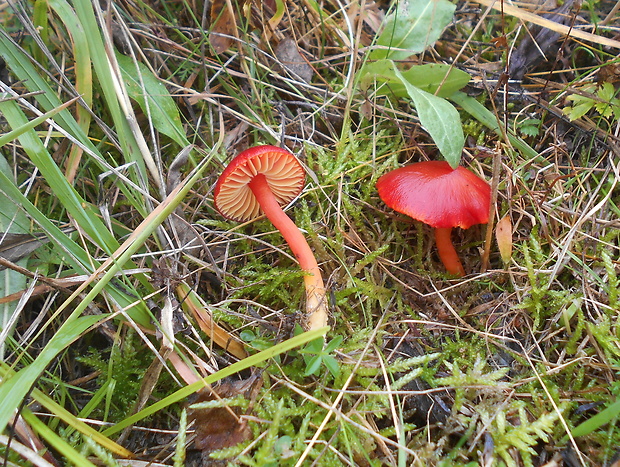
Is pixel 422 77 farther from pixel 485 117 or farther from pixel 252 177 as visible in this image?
pixel 252 177

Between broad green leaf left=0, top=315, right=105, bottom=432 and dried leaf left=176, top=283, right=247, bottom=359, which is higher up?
broad green leaf left=0, top=315, right=105, bottom=432

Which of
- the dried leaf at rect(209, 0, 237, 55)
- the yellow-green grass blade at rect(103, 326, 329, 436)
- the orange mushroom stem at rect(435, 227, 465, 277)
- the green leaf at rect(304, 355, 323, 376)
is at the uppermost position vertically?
the dried leaf at rect(209, 0, 237, 55)

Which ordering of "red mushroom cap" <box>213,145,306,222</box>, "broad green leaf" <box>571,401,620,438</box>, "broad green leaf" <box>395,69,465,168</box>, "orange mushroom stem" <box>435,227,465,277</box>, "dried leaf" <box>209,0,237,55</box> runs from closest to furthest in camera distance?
1. "broad green leaf" <box>571,401,620,438</box>
2. "red mushroom cap" <box>213,145,306,222</box>
3. "broad green leaf" <box>395,69,465,168</box>
4. "orange mushroom stem" <box>435,227,465,277</box>
5. "dried leaf" <box>209,0,237,55</box>

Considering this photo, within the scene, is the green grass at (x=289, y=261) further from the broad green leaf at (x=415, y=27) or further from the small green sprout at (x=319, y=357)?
the broad green leaf at (x=415, y=27)

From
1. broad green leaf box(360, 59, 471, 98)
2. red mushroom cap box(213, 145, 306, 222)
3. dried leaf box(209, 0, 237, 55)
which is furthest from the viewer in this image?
dried leaf box(209, 0, 237, 55)

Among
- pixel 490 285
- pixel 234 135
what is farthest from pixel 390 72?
pixel 490 285

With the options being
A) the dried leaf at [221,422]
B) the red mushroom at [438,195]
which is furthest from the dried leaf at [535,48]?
the dried leaf at [221,422]

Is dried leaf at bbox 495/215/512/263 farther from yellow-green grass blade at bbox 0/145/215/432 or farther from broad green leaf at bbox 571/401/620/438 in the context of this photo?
yellow-green grass blade at bbox 0/145/215/432

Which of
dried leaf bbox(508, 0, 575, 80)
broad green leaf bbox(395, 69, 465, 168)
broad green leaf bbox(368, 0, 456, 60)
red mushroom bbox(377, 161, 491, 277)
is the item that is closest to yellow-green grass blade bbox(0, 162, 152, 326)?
red mushroom bbox(377, 161, 491, 277)

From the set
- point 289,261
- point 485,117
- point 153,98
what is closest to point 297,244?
point 289,261
